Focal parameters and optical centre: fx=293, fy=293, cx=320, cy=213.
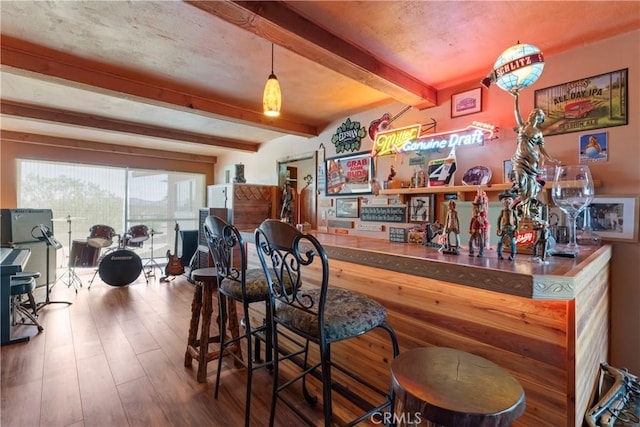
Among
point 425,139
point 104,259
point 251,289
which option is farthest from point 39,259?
point 425,139

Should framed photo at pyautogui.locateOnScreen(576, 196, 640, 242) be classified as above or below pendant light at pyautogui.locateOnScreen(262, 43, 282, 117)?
below

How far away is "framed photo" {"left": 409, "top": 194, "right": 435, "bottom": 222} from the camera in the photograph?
8.76 ft

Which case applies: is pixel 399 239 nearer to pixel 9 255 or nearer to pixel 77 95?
pixel 77 95

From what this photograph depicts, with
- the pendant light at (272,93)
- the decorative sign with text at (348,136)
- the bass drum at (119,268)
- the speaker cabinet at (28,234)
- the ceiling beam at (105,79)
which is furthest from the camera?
the bass drum at (119,268)

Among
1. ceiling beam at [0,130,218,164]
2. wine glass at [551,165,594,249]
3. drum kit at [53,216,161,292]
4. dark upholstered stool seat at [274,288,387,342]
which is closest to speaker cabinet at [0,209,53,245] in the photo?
drum kit at [53,216,161,292]

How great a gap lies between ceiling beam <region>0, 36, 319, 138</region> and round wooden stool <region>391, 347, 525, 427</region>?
290 centimetres

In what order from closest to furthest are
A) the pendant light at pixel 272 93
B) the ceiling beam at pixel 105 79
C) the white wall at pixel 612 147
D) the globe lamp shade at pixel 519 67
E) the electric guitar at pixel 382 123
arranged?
the globe lamp shade at pixel 519 67 < the white wall at pixel 612 147 < the pendant light at pixel 272 93 < the ceiling beam at pixel 105 79 < the electric guitar at pixel 382 123

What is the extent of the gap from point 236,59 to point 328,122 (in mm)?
1696

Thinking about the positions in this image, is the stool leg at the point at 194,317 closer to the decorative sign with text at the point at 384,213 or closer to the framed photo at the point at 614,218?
the decorative sign with text at the point at 384,213

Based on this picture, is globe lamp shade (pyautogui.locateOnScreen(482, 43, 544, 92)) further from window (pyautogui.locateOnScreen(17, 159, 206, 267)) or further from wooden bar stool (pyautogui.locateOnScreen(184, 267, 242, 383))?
window (pyautogui.locateOnScreen(17, 159, 206, 267))

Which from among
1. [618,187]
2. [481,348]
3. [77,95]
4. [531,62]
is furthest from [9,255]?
[618,187]

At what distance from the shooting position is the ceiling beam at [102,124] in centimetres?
322

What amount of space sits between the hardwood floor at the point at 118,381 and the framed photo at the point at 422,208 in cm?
166

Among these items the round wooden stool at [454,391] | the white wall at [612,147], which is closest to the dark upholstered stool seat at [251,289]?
the round wooden stool at [454,391]
